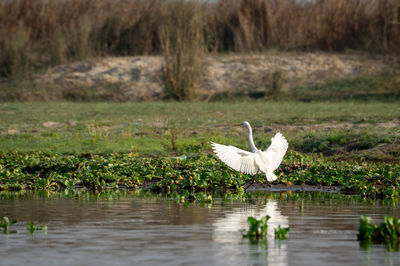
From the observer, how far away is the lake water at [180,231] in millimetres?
7328

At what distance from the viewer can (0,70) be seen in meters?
30.8

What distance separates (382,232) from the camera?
8.10 meters

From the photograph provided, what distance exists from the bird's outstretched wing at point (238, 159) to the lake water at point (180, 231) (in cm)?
48

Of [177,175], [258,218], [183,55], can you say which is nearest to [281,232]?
[258,218]

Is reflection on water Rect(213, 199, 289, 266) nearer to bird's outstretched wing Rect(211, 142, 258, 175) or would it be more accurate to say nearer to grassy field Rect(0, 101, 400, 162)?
bird's outstretched wing Rect(211, 142, 258, 175)

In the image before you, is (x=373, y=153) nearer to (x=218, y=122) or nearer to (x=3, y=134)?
(x=218, y=122)

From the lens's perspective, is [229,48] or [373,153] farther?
[229,48]

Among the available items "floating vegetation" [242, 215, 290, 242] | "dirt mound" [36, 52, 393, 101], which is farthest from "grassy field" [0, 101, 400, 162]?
"floating vegetation" [242, 215, 290, 242]

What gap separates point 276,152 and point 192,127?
8.45 metres

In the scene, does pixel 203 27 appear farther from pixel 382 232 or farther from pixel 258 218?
pixel 382 232

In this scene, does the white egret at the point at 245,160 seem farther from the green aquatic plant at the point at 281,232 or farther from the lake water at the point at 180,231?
the green aquatic plant at the point at 281,232

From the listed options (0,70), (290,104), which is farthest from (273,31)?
(0,70)

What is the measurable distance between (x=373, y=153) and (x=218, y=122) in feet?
20.6

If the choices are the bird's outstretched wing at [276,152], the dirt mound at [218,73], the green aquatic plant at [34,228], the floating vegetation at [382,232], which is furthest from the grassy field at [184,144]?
the floating vegetation at [382,232]
